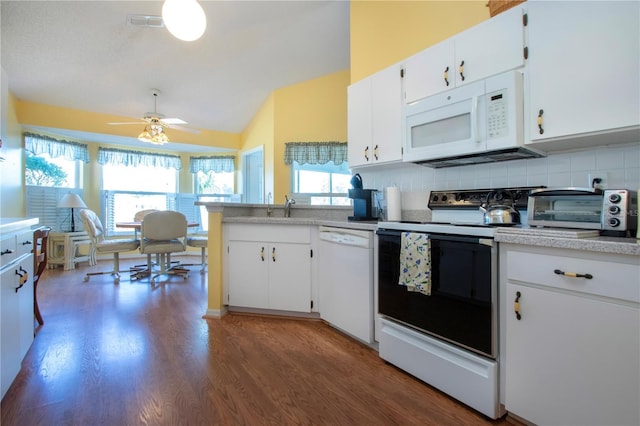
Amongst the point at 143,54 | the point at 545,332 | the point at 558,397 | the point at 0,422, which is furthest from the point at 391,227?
the point at 143,54

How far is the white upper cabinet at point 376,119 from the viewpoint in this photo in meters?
2.25

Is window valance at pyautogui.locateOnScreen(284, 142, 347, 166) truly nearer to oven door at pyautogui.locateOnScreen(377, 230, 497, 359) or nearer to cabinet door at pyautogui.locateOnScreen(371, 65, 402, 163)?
cabinet door at pyautogui.locateOnScreen(371, 65, 402, 163)

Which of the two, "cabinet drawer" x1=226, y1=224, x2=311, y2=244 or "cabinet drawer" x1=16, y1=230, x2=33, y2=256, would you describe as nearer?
"cabinet drawer" x1=16, y1=230, x2=33, y2=256

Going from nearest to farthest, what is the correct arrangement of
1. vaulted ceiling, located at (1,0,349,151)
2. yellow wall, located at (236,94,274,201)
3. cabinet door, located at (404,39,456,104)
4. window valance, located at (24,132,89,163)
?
cabinet door, located at (404,39,456,104) < vaulted ceiling, located at (1,0,349,151) < window valance, located at (24,132,89,163) < yellow wall, located at (236,94,274,201)

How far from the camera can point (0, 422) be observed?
1356 mm

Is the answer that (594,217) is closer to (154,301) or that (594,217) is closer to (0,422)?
(0,422)

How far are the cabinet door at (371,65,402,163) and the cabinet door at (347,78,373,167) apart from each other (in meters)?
0.05

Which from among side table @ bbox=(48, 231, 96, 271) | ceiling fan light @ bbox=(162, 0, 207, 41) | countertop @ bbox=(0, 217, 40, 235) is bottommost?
side table @ bbox=(48, 231, 96, 271)

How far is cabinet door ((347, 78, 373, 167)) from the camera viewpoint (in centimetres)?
246

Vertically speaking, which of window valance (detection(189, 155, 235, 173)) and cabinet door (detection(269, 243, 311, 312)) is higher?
window valance (detection(189, 155, 235, 173))

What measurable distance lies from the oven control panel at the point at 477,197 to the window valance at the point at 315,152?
2693 millimetres

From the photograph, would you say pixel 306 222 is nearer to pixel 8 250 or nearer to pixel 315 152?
pixel 8 250

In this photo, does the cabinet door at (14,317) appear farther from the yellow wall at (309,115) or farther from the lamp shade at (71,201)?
the lamp shade at (71,201)

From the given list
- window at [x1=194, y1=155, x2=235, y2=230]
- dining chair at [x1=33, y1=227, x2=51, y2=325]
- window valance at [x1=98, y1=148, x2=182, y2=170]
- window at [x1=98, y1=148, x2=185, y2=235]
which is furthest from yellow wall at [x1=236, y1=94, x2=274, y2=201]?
dining chair at [x1=33, y1=227, x2=51, y2=325]
